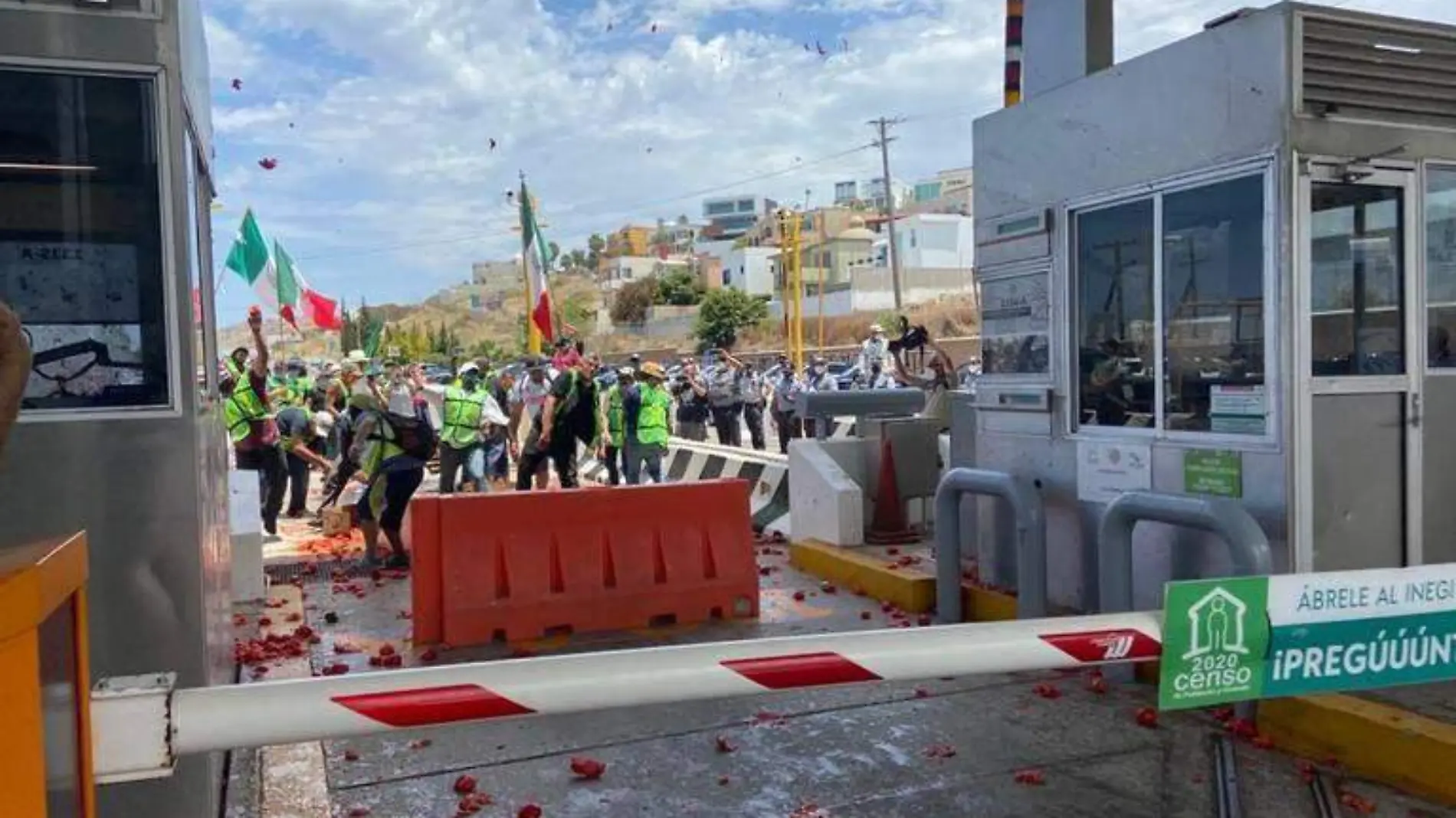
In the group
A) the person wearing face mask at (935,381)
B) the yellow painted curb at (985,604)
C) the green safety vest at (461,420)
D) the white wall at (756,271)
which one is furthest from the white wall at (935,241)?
the yellow painted curb at (985,604)

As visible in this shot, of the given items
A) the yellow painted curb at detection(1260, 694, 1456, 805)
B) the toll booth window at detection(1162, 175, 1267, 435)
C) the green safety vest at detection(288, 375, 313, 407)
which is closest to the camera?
the yellow painted curb at detection(1260, 694, 1456, 805)

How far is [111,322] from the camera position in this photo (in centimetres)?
383

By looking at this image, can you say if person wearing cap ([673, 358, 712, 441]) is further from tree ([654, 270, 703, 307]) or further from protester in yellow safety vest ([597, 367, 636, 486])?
tree ([654, 270, 703, 307])

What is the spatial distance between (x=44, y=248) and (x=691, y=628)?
485 cm

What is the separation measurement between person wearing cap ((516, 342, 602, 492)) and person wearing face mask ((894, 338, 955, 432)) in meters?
3.48

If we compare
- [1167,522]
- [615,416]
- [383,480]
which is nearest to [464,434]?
[615,416]

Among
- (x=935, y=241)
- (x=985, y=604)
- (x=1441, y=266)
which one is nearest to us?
(x=1441, y=266)

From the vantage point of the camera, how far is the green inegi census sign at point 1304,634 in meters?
3.15

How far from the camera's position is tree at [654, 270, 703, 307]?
97.9m


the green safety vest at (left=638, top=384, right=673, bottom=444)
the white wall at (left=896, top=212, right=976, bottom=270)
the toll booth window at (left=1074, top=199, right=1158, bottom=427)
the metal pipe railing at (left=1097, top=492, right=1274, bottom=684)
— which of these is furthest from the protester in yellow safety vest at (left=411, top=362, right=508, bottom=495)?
the white wall at (left=896, top=212, right=976, bottom=270)

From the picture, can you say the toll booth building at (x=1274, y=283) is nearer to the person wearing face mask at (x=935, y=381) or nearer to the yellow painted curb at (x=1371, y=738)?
the yellow painted curb at (x=1371, y=738)

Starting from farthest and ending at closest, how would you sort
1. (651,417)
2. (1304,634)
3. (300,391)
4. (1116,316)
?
1. (300,391)
2. (651,417)
3. (1116,316)
4. (1304,634)

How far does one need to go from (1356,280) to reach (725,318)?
71116 millimetres

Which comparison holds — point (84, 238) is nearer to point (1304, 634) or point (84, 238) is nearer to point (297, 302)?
point (1304, 634)
